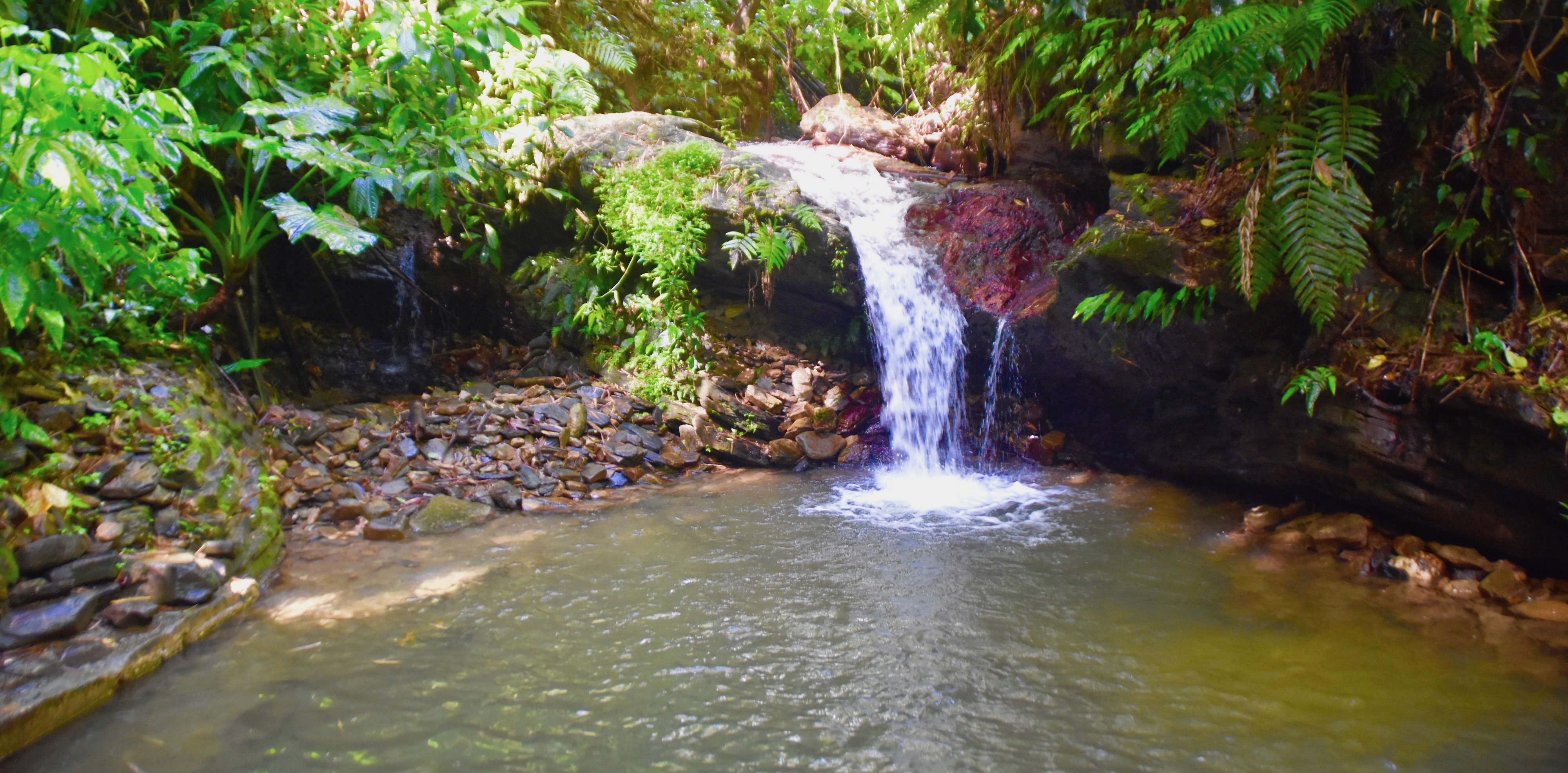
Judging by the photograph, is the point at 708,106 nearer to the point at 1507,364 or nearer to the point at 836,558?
the point at 836,558

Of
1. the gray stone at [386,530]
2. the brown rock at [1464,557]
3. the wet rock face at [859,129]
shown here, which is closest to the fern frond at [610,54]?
the wet rock face at [859,129]

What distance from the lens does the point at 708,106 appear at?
9406 mm

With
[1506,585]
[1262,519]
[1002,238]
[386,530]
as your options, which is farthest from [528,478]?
[1506,585]

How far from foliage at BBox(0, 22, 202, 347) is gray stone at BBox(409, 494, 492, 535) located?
5.96ft

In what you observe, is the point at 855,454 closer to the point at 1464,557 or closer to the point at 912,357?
the point at 912,357

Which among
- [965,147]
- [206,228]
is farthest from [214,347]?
[965,147]

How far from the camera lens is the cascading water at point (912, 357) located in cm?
536

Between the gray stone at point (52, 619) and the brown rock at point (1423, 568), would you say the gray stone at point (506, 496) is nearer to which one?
the gray stone at point (52, 619)

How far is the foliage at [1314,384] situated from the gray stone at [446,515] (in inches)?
180

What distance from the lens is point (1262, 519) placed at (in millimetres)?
4133

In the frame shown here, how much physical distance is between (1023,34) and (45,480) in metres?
6.24

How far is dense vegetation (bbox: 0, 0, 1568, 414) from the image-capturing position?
2906 mm

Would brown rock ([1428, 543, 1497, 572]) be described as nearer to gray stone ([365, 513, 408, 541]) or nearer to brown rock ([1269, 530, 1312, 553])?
brown rock ([1269, 530, 1312, 553])

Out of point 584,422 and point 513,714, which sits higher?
point 584,422
